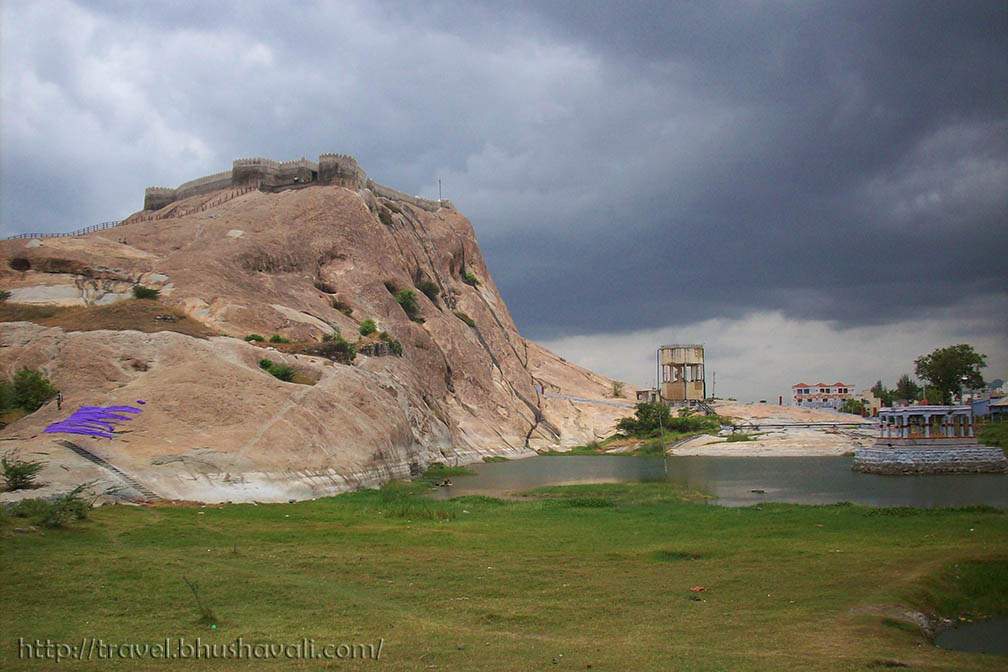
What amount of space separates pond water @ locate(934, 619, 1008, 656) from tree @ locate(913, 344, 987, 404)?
73577 mm

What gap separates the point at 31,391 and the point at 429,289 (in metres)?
56.6

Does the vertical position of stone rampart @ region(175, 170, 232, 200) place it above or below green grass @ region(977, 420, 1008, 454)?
above

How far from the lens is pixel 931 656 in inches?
385

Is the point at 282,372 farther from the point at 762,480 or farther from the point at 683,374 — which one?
the point at 683,374

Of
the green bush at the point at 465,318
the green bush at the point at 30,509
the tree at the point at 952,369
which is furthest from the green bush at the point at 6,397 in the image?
the tree at the point at 952,369

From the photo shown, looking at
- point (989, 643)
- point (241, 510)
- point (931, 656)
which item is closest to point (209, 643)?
point (931, 656)

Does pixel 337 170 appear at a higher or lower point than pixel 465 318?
higher

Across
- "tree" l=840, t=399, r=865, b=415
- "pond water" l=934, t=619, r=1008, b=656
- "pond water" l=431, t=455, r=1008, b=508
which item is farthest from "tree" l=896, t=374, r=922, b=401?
"pond water" l=934, t=619, r=1008, b=656

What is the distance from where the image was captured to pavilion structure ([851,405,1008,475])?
4253 centimetres

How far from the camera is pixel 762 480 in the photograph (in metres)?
41.4

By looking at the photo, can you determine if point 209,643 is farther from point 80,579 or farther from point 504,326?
point 504,326

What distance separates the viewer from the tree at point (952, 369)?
78.0m

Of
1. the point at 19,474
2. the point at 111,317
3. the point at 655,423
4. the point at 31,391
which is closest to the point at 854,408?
the point at 655,423

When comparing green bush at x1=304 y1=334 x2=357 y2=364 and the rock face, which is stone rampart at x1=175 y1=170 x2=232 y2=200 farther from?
green bush at x1=304 y1=334 x2=357 y2=364
